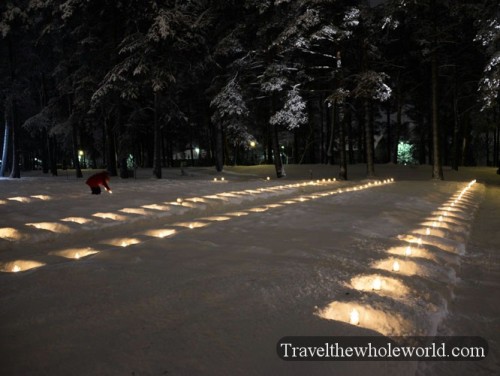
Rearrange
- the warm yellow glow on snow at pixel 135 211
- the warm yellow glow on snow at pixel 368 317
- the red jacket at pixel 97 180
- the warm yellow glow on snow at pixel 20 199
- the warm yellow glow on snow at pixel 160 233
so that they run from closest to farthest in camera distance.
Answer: the warm yellow glow on snow at pixel 368 317, the warm yellow glow on snow at pixel 160 233, the warm yellow glow on snow at pixel 135 211, the warm yellow glow on snow at pixel 20 199, the red jacket at pixel 97 180

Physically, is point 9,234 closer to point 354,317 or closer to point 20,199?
point 20,199

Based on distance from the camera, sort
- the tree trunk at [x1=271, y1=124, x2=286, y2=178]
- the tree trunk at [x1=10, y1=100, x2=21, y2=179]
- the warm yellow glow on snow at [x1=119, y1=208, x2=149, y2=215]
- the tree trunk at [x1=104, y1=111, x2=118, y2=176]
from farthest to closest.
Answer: the tree trunk at [x1=104, y1=111, x2=118, y2=176], the tree trunk at [x1=271, y1=124, x2=286, y2=178], the tree trunk at [x1=10, y1=100, x2=21, y2=179], the warm yellow glow on snow at [x1=119, y1=208, x2=149, y2=215]

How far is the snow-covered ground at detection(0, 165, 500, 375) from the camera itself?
287 centimetres

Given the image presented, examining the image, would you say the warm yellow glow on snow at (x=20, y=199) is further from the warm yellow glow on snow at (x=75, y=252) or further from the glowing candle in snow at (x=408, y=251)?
the glowing candle in snow at (x=408, y=251)

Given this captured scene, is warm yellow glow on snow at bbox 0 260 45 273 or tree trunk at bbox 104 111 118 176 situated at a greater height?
tree trunk at bbox 104 111 118 176

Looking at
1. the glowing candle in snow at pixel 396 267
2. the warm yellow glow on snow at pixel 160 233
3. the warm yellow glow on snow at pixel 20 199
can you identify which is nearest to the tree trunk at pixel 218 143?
the warm yellow glow on snow at pixel 20 199

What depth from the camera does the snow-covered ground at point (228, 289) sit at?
287 centimetres

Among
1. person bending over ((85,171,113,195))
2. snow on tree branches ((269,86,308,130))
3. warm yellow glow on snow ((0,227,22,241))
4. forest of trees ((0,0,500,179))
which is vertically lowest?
warm yellow glow on snow ((0,227,22,241))

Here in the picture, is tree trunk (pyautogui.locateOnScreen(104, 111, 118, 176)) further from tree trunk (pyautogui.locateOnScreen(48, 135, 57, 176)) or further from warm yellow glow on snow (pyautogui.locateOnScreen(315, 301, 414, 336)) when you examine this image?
warm yellow glow on snow (pyautogui.locateOnScreen(315, 301, 414, 336))

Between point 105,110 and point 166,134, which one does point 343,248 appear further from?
point 166,134

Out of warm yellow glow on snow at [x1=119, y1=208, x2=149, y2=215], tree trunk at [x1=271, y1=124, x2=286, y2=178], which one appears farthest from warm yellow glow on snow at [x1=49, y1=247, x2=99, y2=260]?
tree trunk at [x1=271, y1=124, x2=286, y2=178]

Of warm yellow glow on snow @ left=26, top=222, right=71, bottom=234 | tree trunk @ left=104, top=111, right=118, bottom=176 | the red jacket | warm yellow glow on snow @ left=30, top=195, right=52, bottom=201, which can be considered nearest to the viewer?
warm yellow glow on snow @ left=26, top=222, right=71, bottom=234

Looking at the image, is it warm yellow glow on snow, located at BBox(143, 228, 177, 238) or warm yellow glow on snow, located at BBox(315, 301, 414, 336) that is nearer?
warm yellow glow on snow, located at BBox(315, 301, 414, 336)

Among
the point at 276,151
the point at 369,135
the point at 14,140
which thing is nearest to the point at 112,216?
the point at 276,151
